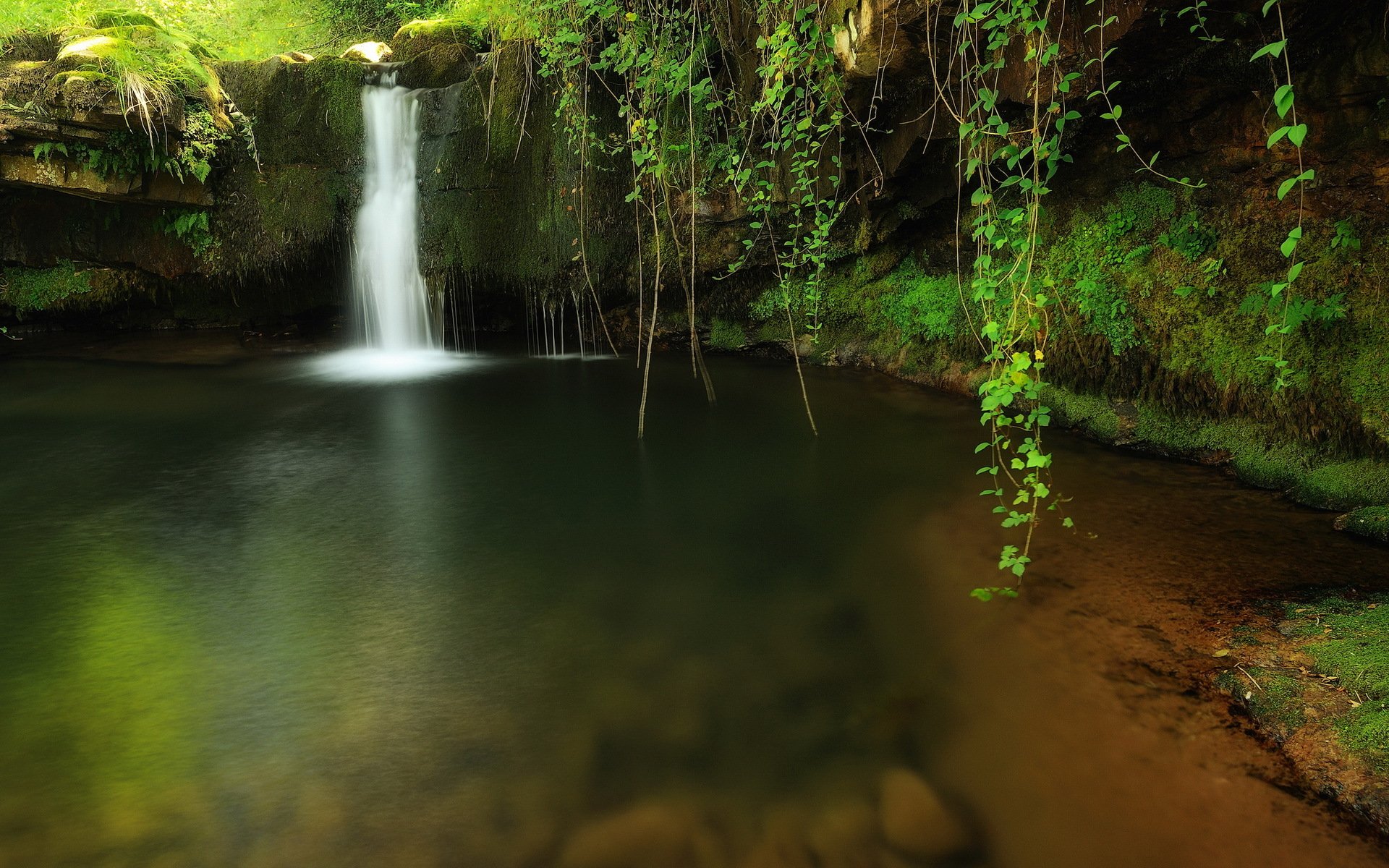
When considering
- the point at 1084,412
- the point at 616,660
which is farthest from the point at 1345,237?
the point at 616,660

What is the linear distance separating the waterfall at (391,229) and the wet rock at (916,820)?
8339mm

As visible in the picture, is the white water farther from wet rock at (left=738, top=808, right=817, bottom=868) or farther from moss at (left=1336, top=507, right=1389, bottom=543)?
moss at (left=1336, top=507, right=1389, bottom=543)

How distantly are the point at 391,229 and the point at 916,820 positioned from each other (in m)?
8.77

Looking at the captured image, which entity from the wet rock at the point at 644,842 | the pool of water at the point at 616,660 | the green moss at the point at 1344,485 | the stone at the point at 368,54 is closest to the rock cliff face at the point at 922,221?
the green moss at the point at 1344,485

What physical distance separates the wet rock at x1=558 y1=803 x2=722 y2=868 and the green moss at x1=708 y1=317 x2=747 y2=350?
6971 mm

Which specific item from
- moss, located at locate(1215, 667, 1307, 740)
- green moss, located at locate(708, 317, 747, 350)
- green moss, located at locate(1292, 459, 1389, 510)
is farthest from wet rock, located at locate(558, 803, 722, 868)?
green moss, located at locate(708, 317, 747, 350)

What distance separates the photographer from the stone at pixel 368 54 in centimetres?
962

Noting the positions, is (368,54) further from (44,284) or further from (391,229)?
(44,284)

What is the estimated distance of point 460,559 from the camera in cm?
407

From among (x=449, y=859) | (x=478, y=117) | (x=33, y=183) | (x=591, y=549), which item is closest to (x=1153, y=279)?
(x=591, y=549)

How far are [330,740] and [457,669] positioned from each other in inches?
20.0

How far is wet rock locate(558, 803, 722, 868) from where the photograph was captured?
7.22ft

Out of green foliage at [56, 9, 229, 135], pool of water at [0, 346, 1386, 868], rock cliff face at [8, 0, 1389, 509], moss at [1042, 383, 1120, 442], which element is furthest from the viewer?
green foliage at [56, 9, 229, 135]

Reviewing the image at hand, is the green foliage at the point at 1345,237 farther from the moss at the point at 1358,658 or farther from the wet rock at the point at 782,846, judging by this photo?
the wet rock at the point at 782,846
